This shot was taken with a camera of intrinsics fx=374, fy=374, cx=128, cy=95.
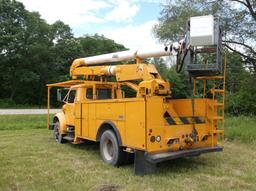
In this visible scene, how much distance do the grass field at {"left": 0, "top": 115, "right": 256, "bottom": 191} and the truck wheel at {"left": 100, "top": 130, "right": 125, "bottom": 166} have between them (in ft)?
0.67

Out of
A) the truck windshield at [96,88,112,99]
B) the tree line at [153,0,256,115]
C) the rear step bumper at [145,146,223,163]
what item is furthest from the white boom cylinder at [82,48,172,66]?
the tree line at [153,0,256,115]

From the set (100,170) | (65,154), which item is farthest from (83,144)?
(100,170)

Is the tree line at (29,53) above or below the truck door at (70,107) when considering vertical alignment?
above

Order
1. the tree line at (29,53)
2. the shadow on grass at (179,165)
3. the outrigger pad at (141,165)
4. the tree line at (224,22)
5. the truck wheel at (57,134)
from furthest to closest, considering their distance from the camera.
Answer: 1. the tree line at (29,53)
2. the tree line at (224,22)
3. the truck wheel at (57,134)
4. the shadow on grass at (179,165)
5. the outrigger pad at (141,165)

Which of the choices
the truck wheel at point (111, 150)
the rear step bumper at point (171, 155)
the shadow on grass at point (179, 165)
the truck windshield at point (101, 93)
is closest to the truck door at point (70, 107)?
the truck windshield at point (101, 93)

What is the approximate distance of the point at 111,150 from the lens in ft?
30.6

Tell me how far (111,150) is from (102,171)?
1028 millimetres

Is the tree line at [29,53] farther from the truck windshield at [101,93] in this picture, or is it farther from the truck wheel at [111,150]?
the truck wheel at [111,150]

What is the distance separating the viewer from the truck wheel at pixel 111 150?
8.76m

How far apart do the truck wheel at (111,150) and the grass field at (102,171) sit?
20 centimetres

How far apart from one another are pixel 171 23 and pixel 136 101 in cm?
1307

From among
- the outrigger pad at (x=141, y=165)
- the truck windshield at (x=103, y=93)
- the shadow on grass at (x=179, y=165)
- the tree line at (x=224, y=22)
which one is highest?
the tree line at (x=224, y=22)

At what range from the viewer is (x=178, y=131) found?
324 inches

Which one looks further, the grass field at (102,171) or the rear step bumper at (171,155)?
the rear step bumper at (171,155)
